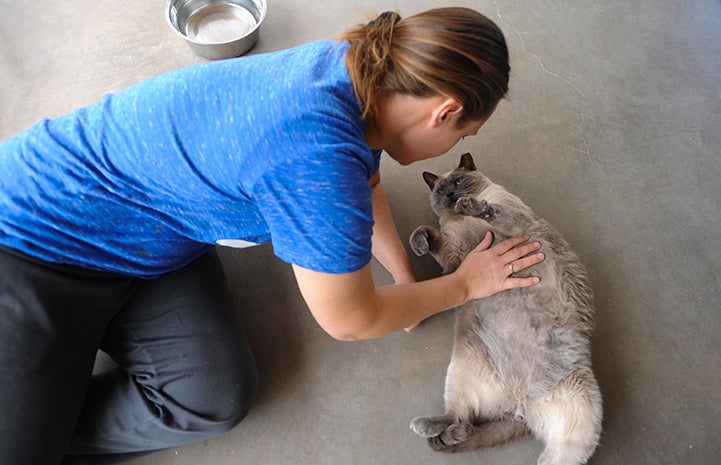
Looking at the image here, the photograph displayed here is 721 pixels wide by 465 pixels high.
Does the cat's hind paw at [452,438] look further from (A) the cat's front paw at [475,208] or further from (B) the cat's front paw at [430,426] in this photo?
(A) the cat's front paw at [475,208]

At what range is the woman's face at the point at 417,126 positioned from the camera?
1011 mm

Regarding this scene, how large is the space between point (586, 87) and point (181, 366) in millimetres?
2019

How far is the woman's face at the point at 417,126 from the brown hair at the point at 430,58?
0.08 ft

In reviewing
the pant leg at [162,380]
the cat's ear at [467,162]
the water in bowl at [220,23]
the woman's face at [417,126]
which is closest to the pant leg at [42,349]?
the pant leg at [162,380]

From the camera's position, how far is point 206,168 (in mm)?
A: 1017

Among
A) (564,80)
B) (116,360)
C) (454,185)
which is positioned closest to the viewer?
(116,360)

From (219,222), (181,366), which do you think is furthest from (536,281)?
(181,366)

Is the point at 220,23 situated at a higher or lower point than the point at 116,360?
higher

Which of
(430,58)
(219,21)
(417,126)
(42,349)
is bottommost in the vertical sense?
(42,349)

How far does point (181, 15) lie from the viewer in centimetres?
231

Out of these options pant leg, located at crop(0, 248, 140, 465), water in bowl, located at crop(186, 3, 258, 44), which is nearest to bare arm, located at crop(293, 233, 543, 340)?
pant leg, located at crop(0, 248, 140, 465)

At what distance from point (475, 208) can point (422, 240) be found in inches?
8.0

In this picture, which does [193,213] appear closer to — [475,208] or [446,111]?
[446,111]

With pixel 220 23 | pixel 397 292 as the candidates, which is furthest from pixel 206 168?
pixel 220 23
